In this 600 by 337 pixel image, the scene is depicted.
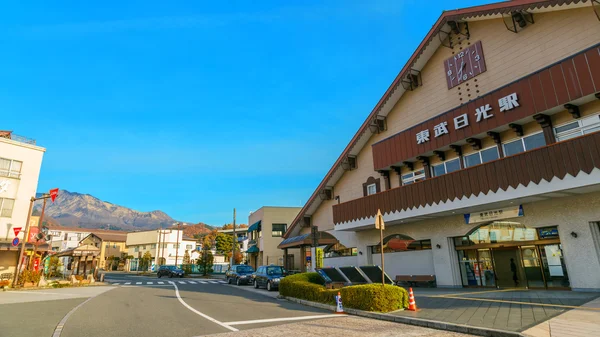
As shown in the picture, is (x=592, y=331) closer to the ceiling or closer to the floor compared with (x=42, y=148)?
closer to the floor

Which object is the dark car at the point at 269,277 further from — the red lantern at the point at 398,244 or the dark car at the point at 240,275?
the red lantern at the point at 398,244

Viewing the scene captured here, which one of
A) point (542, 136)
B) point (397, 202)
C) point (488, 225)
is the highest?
point (542, 136)

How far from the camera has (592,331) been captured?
22.2 ft

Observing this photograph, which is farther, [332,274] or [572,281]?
[332,274]

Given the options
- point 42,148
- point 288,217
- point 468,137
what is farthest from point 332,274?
point 42,148

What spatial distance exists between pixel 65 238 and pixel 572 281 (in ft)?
330

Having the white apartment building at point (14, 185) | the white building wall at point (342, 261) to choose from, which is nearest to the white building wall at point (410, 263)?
the white building wall at point (342, 261)

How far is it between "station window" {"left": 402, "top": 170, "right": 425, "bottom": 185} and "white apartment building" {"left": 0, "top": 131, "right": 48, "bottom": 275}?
102 ft

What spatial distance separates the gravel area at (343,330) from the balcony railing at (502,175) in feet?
24.8

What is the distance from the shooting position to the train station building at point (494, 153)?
12.3 metres

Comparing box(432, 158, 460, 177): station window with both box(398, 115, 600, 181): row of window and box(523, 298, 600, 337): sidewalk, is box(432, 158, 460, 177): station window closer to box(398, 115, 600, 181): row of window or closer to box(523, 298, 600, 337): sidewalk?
box(398, 115, 600, 181): row of window

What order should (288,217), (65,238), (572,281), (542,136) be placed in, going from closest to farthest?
(572,281) → (542,136) → (288,217) → (65,238)

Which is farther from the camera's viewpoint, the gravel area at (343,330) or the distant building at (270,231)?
the distant building at (270,231)

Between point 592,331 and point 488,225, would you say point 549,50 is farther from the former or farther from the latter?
point 592,331
